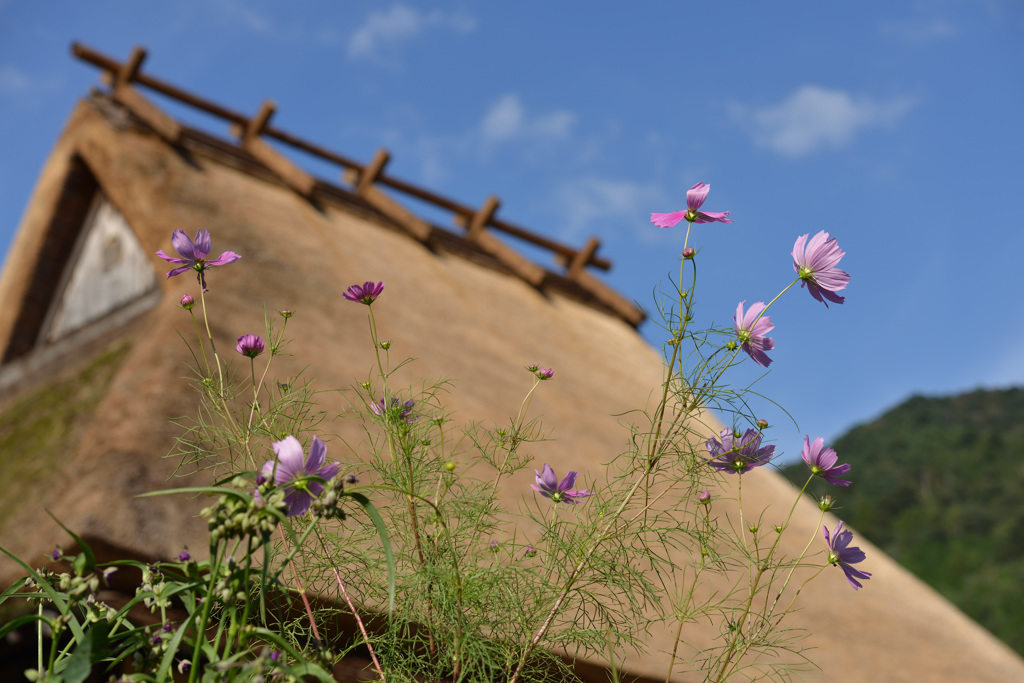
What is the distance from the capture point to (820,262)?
737 mm

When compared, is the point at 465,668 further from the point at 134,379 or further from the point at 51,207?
the point at 51,207

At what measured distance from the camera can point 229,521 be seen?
57 centimetres

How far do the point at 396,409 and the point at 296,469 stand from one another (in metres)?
0.14

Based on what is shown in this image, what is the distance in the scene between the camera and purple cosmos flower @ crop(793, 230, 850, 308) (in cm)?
74

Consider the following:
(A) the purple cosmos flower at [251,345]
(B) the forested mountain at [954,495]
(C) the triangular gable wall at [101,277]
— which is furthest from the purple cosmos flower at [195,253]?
(B) the forested mountain at [954,495]

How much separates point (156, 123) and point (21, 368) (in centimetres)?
134

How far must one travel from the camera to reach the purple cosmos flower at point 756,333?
0.73 metres

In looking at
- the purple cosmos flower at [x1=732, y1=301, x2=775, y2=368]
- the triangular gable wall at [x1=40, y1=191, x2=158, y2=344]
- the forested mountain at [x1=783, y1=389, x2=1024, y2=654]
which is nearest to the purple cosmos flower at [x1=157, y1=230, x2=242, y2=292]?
the purple cosmos flower at [x1=732, y1=301, x2=775, y2=368]

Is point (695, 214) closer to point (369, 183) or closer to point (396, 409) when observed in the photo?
point (396, 409)

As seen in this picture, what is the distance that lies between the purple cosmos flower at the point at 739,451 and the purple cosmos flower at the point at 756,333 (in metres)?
0.07

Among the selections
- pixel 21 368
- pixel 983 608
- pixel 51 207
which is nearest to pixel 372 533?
pixel 21 368

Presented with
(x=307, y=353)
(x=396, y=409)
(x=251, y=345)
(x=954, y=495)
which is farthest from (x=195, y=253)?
(x=954, y=495)

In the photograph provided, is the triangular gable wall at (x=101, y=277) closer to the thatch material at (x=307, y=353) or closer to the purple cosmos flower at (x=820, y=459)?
the thatch material at (x=307, y=353)

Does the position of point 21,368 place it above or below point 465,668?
below
